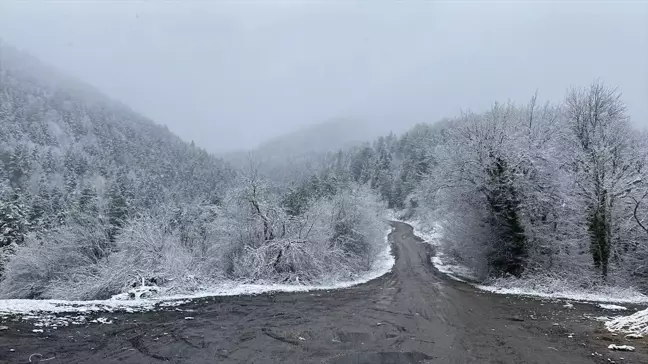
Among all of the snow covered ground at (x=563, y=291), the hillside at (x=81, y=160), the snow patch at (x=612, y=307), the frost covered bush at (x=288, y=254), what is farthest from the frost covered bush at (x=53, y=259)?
the hillside at (x=81, y=160)

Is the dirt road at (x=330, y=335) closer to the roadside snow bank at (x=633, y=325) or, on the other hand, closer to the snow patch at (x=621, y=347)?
the snow patch at (x=621, y=347)

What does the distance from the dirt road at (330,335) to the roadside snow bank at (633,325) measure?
0.55 metres

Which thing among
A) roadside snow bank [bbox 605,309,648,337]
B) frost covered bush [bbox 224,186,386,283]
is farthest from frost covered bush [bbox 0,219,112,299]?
roadside snow bank [bbox 605,309,648,337]

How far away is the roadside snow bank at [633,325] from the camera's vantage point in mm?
10534

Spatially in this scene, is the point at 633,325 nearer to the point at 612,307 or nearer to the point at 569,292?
the point at 612,307

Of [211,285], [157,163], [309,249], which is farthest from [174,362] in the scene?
[157,163]

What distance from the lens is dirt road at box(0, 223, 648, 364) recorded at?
352 inches

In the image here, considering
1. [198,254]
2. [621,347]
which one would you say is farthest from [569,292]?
[198,254]

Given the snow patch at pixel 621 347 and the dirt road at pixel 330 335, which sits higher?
the snow patch at pixel 621 347

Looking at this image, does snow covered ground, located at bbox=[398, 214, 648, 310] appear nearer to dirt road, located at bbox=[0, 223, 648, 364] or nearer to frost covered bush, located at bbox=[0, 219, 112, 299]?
dirt road, located at bbox=[0, 223, 648, 364]

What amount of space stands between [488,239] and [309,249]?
456 inches

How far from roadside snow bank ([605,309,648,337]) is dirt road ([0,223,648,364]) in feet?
1.81

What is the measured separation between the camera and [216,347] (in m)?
9.68

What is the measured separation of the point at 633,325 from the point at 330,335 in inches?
321
